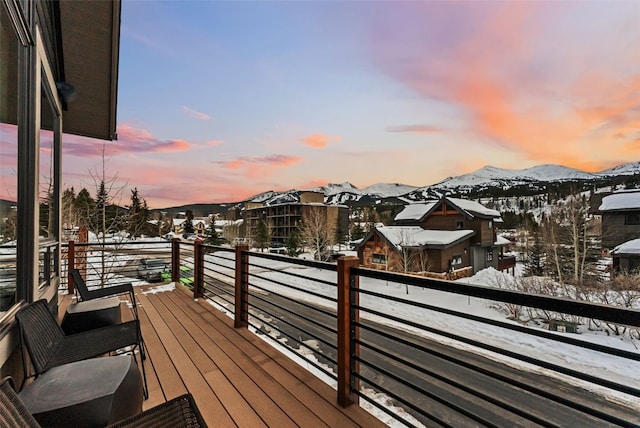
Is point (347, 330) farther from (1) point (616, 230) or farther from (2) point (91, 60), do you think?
(1) point (616, 230)

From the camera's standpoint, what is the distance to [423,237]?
67.2ft

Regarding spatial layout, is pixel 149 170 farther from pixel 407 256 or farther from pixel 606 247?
pixel 606 247

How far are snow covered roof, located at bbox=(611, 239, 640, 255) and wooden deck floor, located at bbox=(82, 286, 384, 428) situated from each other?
19.4 m

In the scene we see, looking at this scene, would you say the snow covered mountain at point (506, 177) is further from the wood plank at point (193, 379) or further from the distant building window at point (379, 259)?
the wood plank at point (193, 379)

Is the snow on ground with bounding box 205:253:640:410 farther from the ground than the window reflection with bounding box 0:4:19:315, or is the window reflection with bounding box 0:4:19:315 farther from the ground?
the window reflection with bounding box 0:4:19:315

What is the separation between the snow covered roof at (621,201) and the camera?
55.7 ft

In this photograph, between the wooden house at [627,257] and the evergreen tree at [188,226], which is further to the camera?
the evergreen tree at [188,226]

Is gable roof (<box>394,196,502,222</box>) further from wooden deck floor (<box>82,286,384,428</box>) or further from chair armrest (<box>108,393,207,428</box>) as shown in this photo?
chair armrest (<box>108,393,207,428</box>)

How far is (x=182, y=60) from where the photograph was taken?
339 inches

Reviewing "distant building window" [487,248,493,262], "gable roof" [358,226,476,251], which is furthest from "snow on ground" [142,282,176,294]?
"distant building window" [487,248,493,262]

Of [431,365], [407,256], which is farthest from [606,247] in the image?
[431,365]

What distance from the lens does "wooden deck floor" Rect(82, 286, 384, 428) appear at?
77.3 inches

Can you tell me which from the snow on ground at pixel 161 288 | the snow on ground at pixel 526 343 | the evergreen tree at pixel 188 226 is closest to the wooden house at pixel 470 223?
the snow on ground at pixel 526 343

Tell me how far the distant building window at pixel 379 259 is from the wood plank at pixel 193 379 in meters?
17.7
